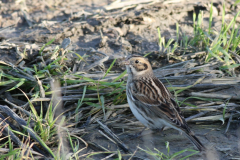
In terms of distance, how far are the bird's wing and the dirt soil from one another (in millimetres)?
395

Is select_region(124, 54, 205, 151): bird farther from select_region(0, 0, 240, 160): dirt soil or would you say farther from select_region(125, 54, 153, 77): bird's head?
select_region(0, 0, 240, 160): dirt soil

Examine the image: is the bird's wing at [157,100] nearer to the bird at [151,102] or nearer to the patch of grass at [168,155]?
the bird at [151,102]

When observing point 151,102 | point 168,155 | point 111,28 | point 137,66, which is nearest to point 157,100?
point 151,102

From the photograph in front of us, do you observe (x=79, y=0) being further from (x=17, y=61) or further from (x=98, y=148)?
(x=98, y=148)

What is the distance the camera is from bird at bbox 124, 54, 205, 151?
4656 mm

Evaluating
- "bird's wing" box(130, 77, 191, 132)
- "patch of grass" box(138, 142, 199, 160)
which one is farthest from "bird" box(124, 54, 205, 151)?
"patch of grass" box(138, 142, 199, 160)

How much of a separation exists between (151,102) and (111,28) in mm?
2535

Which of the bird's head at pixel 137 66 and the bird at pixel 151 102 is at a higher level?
the bird's head at pixel 137 66

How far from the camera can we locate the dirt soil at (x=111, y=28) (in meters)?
4.97

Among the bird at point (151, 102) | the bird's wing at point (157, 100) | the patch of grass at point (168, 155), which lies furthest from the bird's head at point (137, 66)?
the patch of grass at point (168, 155)

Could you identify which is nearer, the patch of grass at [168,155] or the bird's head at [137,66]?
the patch of grass at [168,155]

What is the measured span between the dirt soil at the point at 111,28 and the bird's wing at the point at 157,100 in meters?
0.39

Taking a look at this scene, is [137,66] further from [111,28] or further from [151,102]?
[111,28]

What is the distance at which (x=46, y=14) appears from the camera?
766 centimetres
